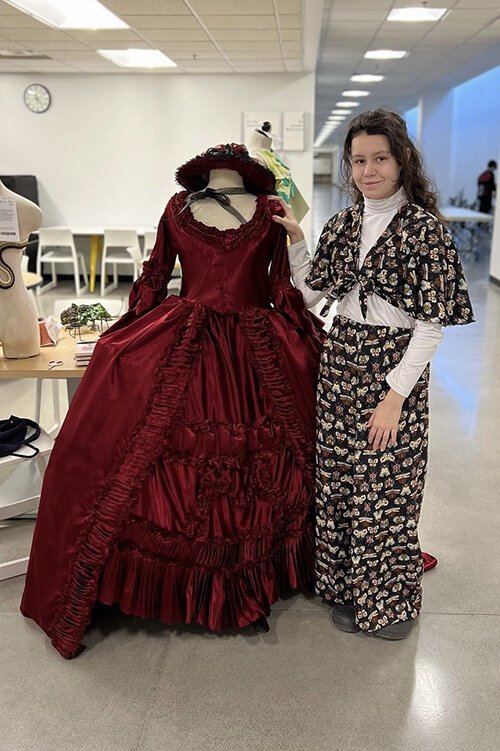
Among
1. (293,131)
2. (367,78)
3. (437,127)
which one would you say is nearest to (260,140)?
(293,131)

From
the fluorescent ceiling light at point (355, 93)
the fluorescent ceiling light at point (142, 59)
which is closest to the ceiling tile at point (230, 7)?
the fluorescent ceiling light at point (142, 59)

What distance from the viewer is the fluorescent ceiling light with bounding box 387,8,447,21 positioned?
19.8 ft

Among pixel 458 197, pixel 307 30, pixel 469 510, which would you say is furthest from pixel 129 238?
pixel 458 197

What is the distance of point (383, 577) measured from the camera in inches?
80.6

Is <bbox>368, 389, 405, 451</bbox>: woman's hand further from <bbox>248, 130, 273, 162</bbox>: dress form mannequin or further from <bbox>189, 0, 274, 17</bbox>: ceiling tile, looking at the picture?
<bbox>189, 0, 274, 17</bbox>: ceiling tile

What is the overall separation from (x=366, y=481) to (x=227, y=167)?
100 centimetres

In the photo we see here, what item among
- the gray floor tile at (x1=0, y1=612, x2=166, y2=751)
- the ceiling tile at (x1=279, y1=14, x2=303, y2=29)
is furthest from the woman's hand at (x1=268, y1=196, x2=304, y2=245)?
the ceiling tile at (x1=279, y1=14, x2=303, y2=29)

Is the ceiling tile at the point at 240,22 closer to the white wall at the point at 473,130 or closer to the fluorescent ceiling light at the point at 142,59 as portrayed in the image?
the fluorescent ceiling light at the point at 142,59

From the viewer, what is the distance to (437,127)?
13469mm

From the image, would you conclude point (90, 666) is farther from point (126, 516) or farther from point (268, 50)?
point (268, 50)

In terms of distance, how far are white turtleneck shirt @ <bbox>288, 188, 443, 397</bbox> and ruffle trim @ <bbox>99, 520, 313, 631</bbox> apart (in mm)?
635

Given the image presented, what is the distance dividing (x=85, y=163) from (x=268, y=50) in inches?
116

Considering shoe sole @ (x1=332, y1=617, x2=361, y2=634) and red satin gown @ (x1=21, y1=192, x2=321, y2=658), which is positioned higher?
red satin gown @ (x1=21, y1=192, x2=321, y2=658)

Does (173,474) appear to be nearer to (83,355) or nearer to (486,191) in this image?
(83,355)
